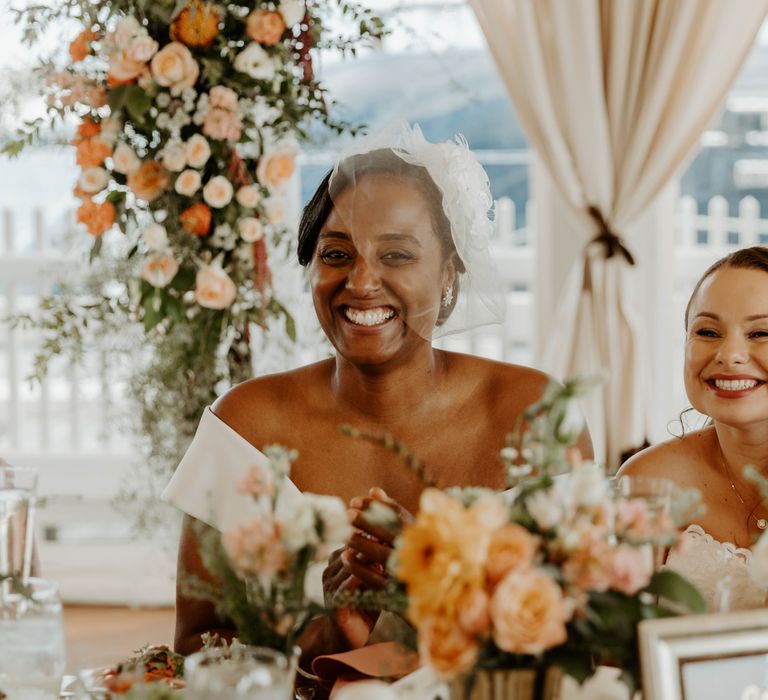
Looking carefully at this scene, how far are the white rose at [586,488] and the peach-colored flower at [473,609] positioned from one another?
14 cm

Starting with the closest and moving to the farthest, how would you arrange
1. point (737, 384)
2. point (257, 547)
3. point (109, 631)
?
point (257, 547) < point (737, 384) < point (109, 631)

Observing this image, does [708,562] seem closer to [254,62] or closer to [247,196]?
[247,196]

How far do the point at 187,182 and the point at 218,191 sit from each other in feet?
0.29

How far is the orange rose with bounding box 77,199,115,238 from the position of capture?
3.23 meters

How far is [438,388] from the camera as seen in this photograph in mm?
2195

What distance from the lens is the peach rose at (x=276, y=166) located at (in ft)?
10.7

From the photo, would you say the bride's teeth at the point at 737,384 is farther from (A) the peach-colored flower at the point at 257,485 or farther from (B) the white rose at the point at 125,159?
(B) the white rose at the point at 125,159

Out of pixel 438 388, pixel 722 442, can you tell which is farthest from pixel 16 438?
pixel 722 442

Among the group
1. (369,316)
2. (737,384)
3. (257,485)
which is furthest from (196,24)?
(257,485)

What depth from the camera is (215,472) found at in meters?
2.14

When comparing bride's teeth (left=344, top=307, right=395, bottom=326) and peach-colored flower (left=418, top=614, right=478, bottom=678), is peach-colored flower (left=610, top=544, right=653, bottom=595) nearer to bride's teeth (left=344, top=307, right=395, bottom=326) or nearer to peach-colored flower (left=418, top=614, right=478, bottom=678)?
peach-colored flower (left=418, top=614, right=478, bottom=678)

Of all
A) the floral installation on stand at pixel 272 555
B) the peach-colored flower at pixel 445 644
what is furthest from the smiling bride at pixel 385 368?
the peach-colored flower at pixel 445 644

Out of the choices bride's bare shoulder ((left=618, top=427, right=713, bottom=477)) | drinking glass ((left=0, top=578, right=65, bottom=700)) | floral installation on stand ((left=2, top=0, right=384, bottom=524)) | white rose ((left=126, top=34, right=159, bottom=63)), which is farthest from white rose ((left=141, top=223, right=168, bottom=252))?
drinking glass ((left=0, top=578, right=65, bottom=700))

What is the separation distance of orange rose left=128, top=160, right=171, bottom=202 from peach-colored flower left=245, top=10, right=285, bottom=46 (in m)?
0.46
